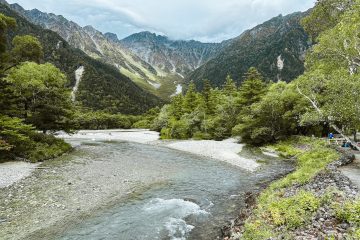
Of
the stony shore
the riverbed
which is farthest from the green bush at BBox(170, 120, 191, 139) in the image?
the stony shore

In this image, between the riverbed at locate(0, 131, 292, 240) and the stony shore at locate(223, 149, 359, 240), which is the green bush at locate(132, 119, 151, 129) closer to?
the riverbed at locate(0, 131, 292, 240)

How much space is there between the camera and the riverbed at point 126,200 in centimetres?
1638

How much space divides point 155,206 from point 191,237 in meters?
5.37

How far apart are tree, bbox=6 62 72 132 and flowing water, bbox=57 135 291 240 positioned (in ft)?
58.7

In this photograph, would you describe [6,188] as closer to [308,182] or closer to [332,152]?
[308,182]

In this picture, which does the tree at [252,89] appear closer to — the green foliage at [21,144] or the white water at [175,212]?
the green foliage at [21,144]

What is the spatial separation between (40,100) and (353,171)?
41178 mm

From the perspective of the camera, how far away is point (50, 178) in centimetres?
2716

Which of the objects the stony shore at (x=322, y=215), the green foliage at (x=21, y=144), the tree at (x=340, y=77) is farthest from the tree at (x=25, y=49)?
the stony shore at (x=322, y=215)

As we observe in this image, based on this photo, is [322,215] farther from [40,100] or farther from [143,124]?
[143,124]

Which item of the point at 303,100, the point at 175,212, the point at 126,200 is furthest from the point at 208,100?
the point at 175,212

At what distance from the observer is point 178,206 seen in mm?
20828

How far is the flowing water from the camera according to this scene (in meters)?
16.3

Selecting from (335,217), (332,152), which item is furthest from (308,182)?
(332,152)
